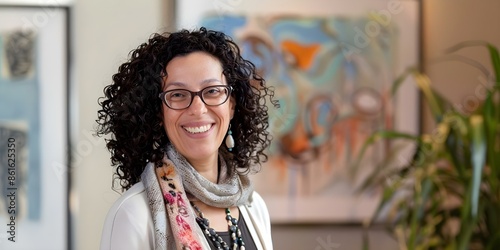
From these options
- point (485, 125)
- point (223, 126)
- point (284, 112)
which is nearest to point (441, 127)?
point (485, 125)

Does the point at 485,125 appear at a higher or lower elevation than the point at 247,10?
lower

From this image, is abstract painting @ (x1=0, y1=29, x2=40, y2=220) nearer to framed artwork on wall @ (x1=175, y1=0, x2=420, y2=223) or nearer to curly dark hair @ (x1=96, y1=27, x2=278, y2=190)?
framed artwork on wall @ (x1=175, y1=0, x2=420, y2=223)

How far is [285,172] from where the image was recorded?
3.55 meters

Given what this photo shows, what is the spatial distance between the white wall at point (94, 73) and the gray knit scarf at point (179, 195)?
1.35 meters

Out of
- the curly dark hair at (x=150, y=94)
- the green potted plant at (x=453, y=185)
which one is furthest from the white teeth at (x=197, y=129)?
the green potted plant at (x=453, y=185)

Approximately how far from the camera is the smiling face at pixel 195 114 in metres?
2.08

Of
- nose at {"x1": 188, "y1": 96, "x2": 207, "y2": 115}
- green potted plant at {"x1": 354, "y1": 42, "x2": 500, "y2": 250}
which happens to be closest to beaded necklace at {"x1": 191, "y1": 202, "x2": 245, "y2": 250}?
nose at {"x1": 188, "y1": 96, "x2": 207, "y2": 115}

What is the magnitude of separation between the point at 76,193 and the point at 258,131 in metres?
1.35

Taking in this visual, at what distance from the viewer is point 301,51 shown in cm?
358

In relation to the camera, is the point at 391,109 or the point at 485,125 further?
the point at 391,109

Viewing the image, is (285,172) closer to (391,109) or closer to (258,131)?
(391,109)

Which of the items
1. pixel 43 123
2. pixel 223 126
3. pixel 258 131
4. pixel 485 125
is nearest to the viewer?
pixel 485 125

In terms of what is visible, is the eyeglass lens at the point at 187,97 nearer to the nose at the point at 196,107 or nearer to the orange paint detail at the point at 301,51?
the nose at the point at 196,107

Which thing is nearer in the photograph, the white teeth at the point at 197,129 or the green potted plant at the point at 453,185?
the green potted plant at the point at 453,185
